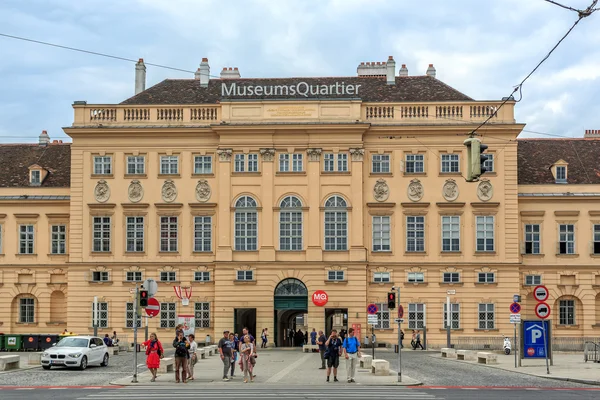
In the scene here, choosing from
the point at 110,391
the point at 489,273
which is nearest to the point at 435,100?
the point at 489,273

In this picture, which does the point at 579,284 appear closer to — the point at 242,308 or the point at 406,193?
the point at 406,193

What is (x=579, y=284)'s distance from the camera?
6475 cm

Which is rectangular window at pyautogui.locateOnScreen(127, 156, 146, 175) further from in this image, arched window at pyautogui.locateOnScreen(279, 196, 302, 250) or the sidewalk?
the sidewalk

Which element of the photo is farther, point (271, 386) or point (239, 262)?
point (239, 262)

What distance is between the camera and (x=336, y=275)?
63.2m

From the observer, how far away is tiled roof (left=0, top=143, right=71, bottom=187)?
68062 millimetres

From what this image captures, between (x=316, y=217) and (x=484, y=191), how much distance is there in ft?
36.4

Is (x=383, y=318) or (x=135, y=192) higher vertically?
(x=135, y=192)

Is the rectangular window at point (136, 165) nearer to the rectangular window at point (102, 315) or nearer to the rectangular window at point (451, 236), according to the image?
the rectangular window at point (102, 315)

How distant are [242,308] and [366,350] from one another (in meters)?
8.56

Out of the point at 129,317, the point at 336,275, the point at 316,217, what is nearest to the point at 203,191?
the point at 316,217

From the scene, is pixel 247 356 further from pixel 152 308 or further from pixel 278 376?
pixel 152 308

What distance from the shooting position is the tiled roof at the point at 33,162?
68062 millimetres

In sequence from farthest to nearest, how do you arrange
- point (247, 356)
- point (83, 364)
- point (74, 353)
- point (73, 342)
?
point (73, 342) → point (83, 364) → point (74, 353) → point (247, 356)
